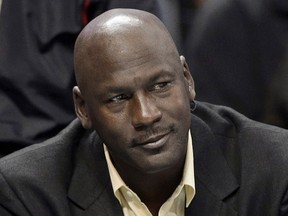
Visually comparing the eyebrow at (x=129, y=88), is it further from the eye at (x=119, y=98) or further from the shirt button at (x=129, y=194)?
the shirt button at (x=129, y=194)

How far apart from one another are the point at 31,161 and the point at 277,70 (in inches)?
20.6

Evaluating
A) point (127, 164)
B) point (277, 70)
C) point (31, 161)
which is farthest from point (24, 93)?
point (277, 70)

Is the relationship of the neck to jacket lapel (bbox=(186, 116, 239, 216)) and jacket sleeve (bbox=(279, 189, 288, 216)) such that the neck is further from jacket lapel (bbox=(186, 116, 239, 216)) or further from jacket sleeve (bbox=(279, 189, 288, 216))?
jacket sleeve (bbox=(279, 189, 288, 216))

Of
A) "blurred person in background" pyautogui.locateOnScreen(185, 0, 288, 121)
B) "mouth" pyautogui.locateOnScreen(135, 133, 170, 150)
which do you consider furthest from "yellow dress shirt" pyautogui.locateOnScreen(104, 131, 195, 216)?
"blurred person in background" pyautogui.locateOnScreen(185, 0, 288, 121)

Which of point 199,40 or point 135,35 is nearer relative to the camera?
point 135,35

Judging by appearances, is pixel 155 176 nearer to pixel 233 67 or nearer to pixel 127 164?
pixel 127 164

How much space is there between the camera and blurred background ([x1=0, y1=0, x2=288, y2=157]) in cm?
171

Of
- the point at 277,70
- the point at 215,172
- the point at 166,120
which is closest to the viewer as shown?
the point at 166,120

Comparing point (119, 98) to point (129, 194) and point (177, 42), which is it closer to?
point (129, 194)

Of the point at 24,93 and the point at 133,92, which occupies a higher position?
the point at 133,92

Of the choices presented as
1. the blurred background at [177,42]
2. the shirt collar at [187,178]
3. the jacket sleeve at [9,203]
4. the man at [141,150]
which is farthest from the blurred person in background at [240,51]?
the jacket sleeve at [9,203]

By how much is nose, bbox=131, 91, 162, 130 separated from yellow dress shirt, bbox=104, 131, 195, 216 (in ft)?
0.49

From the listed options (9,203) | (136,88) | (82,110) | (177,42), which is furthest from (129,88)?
(177,42)

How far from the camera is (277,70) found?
1.71 meters
